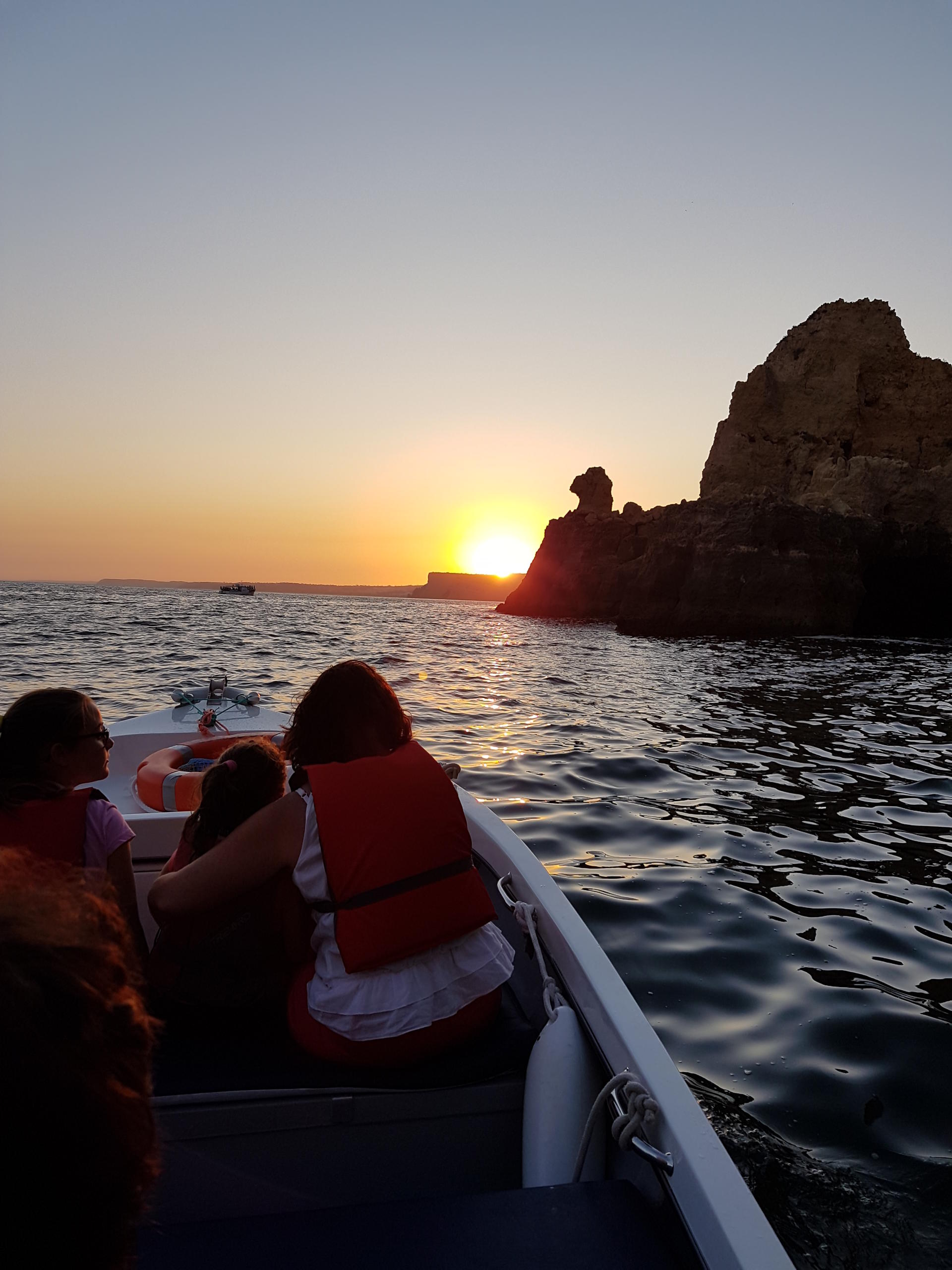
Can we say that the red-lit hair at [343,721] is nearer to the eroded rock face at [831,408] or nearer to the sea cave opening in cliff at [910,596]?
the sea cave opening in cliff at [910,596]

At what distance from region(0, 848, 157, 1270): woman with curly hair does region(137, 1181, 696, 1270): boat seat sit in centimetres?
115

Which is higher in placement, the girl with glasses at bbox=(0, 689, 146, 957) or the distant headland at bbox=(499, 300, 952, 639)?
the distant headland at bbox=(499, 300, 952, 639)

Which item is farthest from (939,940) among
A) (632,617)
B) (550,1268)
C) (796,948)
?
(632,617)

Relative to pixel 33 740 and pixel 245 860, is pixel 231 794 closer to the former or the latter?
pixel 245 860

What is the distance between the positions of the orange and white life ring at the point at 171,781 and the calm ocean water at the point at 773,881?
2555 mm

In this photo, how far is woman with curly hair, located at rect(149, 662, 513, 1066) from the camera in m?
2.31

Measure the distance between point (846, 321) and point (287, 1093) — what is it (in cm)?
6462

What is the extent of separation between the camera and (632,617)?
4312 centimetres

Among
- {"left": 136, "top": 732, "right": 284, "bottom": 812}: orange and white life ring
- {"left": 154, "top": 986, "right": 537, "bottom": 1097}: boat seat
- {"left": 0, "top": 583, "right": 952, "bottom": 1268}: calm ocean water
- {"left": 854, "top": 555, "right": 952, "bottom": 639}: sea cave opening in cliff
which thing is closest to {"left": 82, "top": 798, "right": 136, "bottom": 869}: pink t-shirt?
{"left": 154, "top": 986, "right": 537, "bottom": 1097}: boat seat

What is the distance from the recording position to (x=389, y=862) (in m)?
2.34

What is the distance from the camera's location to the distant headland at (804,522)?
3775cm

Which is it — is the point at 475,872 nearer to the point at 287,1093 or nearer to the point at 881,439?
the point at 287,1093

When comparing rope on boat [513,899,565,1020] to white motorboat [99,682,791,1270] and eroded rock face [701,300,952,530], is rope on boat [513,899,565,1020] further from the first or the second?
eroded rock face [701,300,952,530]

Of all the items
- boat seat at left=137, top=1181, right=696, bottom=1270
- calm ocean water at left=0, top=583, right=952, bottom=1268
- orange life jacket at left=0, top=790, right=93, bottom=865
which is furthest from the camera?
calm ocean water at left=0, top=583, right=952, bottom=1268
